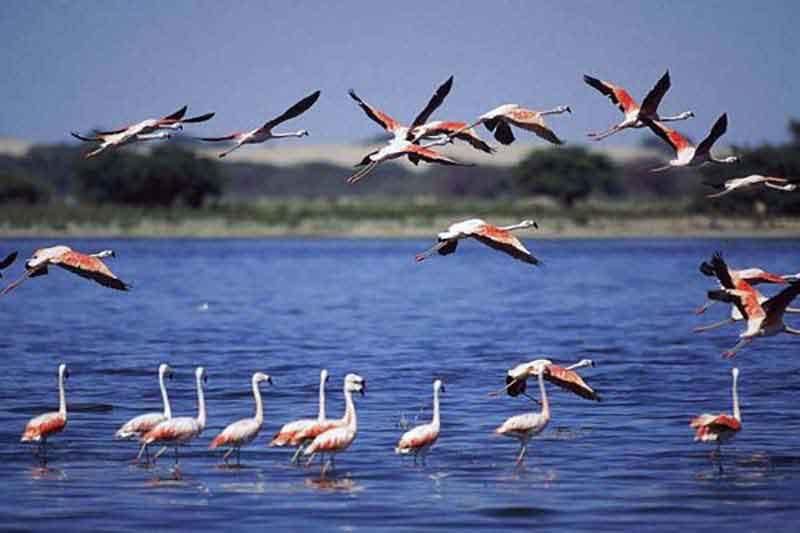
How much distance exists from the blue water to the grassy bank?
82.0 feet

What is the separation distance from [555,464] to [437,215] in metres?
67.8

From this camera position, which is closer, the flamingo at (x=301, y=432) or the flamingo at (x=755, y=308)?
the flamingo at (x=301, y=432)

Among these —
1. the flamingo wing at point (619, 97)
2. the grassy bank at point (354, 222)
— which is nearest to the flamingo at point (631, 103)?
the flamingo wing at point (619, 97)

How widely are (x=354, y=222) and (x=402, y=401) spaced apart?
66.0 meters

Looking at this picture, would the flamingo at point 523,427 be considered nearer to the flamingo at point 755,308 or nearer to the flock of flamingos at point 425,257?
the flock of flamingos at point 425,257

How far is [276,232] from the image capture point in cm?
8931

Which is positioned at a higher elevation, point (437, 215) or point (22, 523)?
point (437, 215)

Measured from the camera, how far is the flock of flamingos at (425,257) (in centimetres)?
1889

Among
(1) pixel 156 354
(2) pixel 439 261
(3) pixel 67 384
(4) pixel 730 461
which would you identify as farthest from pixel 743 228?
(4) pixel 730 461

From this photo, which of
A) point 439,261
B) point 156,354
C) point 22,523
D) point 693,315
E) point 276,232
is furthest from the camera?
point 276,232

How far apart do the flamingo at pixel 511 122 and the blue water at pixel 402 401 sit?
345 centimetres

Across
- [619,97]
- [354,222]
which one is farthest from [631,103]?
[354,222]

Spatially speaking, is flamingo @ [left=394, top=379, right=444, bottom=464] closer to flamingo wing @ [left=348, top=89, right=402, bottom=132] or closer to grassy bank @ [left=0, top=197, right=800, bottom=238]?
flamingo wing @ [left=348, top=89, right=402, bottom=132]

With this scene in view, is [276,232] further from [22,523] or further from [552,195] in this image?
[22,523]
